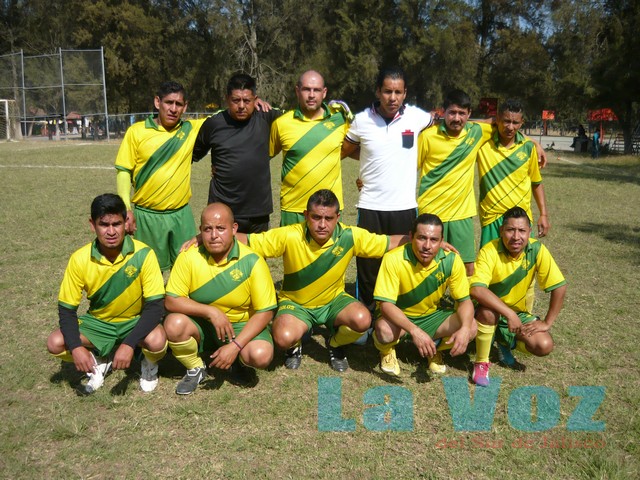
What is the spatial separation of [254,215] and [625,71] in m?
23.3

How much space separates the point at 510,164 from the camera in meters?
4.57

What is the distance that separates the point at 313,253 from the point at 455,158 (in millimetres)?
1419

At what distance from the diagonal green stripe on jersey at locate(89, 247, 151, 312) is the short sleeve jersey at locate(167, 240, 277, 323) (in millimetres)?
232

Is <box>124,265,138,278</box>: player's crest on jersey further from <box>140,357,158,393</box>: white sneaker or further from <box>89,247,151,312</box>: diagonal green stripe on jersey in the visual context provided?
<box>140,357,158,393</box>: white sneaker

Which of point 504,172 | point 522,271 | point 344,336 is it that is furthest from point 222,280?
point 504,172

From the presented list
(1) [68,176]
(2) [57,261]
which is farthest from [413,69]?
(2) [57,261]

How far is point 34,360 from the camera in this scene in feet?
13.5

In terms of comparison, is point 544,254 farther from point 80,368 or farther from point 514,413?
point 80,368

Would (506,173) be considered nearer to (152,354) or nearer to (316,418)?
(316,418)

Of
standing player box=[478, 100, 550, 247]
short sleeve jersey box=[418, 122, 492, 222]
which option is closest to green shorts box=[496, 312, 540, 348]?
standing player box=[478, 100, 550, 247]

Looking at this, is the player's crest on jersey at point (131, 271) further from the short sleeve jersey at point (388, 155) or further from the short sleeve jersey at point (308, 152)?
the short sleeve jersey at point (388, 155)

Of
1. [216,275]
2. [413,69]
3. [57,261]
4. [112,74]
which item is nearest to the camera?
[216,275]

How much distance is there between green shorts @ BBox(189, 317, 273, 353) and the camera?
12.6 ft

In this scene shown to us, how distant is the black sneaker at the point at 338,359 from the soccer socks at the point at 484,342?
934 mm
